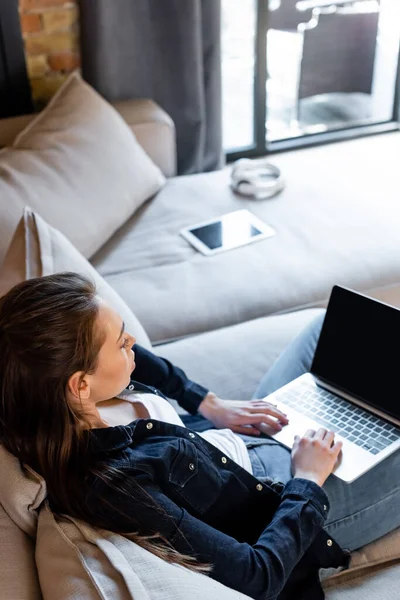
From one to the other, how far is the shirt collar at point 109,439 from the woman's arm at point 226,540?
1.8 inches

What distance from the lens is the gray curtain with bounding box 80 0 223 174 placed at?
249 centimetres

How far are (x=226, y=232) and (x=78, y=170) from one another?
48cm

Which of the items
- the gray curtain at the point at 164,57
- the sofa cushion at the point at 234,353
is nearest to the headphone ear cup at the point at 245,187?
the gray curtain at the point at 164,57

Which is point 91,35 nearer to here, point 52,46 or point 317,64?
point 52,46

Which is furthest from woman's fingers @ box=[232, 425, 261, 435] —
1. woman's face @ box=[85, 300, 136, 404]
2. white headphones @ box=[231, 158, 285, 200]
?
white headphones @ box=[231, 158, 285, 200]

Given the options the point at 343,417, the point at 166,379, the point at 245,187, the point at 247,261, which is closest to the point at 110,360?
the point at 166,379

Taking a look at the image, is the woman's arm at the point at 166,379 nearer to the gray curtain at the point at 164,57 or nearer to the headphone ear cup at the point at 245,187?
the headphone ear cup at the point at 245,187

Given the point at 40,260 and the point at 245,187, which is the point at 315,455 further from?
the point at 245,187

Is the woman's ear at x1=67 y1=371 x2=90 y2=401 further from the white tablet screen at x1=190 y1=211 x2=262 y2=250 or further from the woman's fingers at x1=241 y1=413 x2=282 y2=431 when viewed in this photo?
the white tablet screen at x1=190 y1=211 x2=262 y2=250

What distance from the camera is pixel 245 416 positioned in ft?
4.53

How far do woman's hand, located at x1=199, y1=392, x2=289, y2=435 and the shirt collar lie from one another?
1.25ft

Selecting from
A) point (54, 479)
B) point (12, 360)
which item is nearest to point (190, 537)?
point (54, 479)

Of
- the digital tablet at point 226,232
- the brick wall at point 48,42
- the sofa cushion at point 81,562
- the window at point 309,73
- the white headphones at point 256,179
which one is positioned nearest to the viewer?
the sofa cushion at point 81,562

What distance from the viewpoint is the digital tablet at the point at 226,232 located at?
2.12 meters
